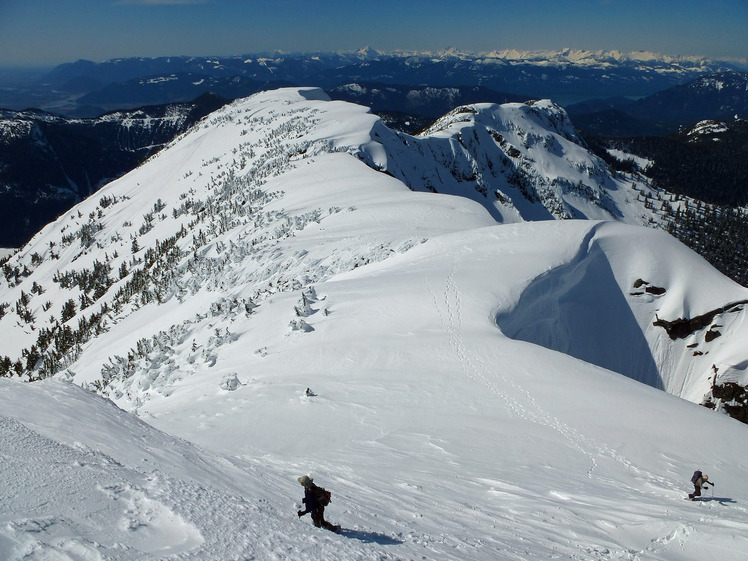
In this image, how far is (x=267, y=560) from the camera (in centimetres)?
516

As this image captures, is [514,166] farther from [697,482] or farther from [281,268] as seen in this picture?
[697,482]

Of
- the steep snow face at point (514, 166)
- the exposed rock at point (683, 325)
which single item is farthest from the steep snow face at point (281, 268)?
the steep snow face at point (514, 166)

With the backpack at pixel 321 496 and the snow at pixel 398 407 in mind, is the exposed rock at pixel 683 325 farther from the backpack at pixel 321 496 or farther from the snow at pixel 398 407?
the backpack at pixel 321 496

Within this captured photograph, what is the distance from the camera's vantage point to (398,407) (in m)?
12.9

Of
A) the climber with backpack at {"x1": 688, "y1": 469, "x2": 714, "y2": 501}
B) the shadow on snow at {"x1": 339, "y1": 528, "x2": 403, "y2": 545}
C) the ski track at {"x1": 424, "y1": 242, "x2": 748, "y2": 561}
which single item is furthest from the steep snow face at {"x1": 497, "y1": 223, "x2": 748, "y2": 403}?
the shadow on snow at {"x1": 339, "y1": 528, "x2": 403, "y2": 545}

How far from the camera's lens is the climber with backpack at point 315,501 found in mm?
6176

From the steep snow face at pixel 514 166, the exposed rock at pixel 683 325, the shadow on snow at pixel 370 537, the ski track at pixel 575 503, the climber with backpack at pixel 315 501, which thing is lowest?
the exposed rock at pixel 683 325

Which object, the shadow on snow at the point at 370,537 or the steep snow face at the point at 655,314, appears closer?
the shadow on snow at the point at 370,537

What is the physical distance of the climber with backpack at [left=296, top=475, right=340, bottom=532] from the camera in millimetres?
6176

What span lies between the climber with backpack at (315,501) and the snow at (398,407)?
0.54ft

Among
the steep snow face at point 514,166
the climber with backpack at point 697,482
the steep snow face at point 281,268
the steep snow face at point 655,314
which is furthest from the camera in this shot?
the steep snow face at point 514,166

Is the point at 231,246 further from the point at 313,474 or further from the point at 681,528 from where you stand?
the point at 681,528

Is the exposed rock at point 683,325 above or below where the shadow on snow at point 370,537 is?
below

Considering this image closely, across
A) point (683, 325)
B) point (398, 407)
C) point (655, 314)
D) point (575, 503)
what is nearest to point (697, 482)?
point (575, 503)
